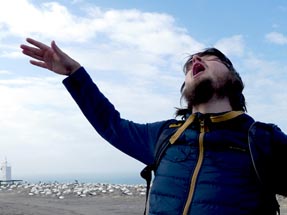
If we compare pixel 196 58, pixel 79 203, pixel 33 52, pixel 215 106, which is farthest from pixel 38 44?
pixel 79 203

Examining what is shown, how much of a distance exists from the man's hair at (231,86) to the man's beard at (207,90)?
17 millimetres

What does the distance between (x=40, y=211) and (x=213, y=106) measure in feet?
41.5

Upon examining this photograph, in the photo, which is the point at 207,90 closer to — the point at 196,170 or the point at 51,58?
the point at 196,170

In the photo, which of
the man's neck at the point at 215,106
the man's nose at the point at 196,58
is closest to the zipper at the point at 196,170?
the man's neck at the point at 215,106

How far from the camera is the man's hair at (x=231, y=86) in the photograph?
2.37 m

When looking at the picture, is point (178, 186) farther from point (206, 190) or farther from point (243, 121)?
point (243, 121)

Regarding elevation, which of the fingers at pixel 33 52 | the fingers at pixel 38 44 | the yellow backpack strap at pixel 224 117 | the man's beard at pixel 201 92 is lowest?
the yellow backpack strap at pixel 224 117

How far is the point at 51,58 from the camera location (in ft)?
8.57

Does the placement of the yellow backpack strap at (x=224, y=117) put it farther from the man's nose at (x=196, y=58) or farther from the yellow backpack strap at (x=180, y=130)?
the man's nose at (x=196, y=58)

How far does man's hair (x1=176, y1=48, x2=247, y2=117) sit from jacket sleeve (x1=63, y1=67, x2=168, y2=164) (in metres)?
0.21

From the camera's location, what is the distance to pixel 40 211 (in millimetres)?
14211

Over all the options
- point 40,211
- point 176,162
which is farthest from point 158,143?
point 40,211

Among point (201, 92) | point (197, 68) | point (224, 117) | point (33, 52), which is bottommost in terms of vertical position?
point (224, 117)

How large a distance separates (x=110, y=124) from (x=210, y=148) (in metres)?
0.63
